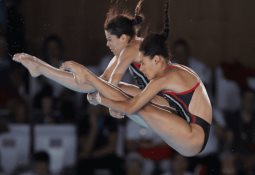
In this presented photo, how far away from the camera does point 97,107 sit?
25.2 ft

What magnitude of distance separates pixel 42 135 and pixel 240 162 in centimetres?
158

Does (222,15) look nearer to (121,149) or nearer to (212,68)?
(212,68)

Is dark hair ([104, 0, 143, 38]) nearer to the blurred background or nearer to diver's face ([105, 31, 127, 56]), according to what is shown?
diver's face ([105, 31, 127, 56])

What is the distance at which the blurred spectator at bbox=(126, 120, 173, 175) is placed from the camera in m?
7.62

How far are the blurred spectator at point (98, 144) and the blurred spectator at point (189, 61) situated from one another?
730mm

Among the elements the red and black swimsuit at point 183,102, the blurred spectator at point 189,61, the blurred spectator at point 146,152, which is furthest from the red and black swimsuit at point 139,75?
the blurred spectator at point 189,61

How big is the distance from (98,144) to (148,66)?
198 centimetres

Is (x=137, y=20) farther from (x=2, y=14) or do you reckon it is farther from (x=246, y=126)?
(x=246, y=126)

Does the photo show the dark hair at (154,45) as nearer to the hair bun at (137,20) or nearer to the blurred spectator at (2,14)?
the hair bun at (137,20)

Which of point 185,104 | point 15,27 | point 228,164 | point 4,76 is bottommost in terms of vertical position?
point 228,164

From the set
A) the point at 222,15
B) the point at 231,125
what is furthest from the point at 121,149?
the point at 222,15

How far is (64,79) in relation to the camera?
611cm

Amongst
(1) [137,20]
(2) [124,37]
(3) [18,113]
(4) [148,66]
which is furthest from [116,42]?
(3) [18,113]

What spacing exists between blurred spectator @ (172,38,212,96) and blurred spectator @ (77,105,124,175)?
0.73 m
